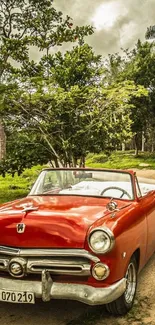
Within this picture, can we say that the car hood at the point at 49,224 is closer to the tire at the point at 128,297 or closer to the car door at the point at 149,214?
the tire at the point at 128,297

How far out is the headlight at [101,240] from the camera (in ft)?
10.3

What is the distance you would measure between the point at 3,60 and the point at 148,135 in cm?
2967

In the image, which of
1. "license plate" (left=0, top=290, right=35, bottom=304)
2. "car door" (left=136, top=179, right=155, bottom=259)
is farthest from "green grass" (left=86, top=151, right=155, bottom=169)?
"license plate" (left=0, top=290, right=35, bottom=304)

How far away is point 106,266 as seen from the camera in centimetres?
314

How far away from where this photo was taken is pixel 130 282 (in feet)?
12.5

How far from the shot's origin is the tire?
3441mm

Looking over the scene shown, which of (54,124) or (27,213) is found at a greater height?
(54,124)

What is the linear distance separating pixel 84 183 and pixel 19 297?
2047 mm

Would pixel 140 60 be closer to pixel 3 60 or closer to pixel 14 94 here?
pixel 3 60

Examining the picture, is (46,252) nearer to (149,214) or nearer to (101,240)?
(101,240)

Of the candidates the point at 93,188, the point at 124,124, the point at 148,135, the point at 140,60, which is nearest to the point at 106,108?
the point at 124,124

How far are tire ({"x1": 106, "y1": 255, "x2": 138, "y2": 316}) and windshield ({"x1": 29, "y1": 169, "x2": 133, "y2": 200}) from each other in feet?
2.99

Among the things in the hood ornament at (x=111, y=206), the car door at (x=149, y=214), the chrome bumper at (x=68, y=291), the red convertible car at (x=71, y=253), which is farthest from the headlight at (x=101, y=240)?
the car door at (x=149, y=214)

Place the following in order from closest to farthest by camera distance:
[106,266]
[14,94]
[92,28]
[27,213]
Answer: [106,266], [27,213], [14,94], [92,28]
